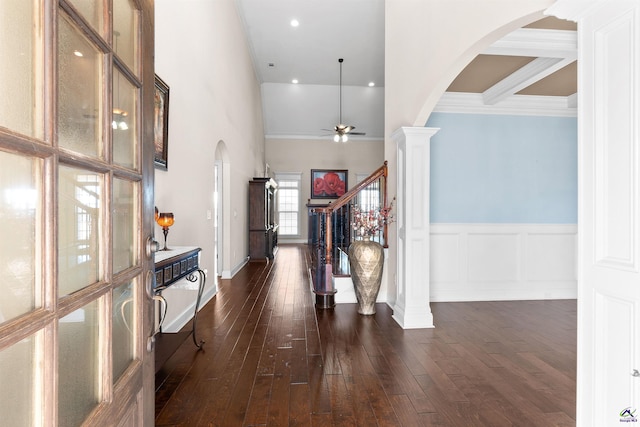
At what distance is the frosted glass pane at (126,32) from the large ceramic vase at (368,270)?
329 cm

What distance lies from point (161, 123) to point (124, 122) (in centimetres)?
240

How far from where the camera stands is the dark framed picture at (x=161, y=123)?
3049 mm

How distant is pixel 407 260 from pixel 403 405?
174 cm

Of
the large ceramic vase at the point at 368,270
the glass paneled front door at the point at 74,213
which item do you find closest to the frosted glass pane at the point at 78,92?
the glass paneled front door at the point at 74,213

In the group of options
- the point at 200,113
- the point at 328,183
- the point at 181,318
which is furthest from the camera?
the point at 328,183

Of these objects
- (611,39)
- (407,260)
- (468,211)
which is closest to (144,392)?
(611,39)

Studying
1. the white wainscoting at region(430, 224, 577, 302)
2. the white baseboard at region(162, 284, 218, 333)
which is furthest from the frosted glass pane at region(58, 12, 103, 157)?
the white wainscoting at region(430, 224, 577, 302)

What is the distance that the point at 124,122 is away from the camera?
3.29ft

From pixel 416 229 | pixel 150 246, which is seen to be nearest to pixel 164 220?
pixel 150 246

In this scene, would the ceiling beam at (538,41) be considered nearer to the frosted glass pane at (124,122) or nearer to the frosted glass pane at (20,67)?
the frosted glass pane at (124,122)

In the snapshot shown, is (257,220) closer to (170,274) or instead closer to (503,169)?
(503,169)

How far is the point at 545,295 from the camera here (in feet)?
15.8

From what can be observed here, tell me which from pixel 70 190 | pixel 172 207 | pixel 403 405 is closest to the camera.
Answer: pixel 70 190

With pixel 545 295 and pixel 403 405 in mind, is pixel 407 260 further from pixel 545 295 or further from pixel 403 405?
pixel 545 295
